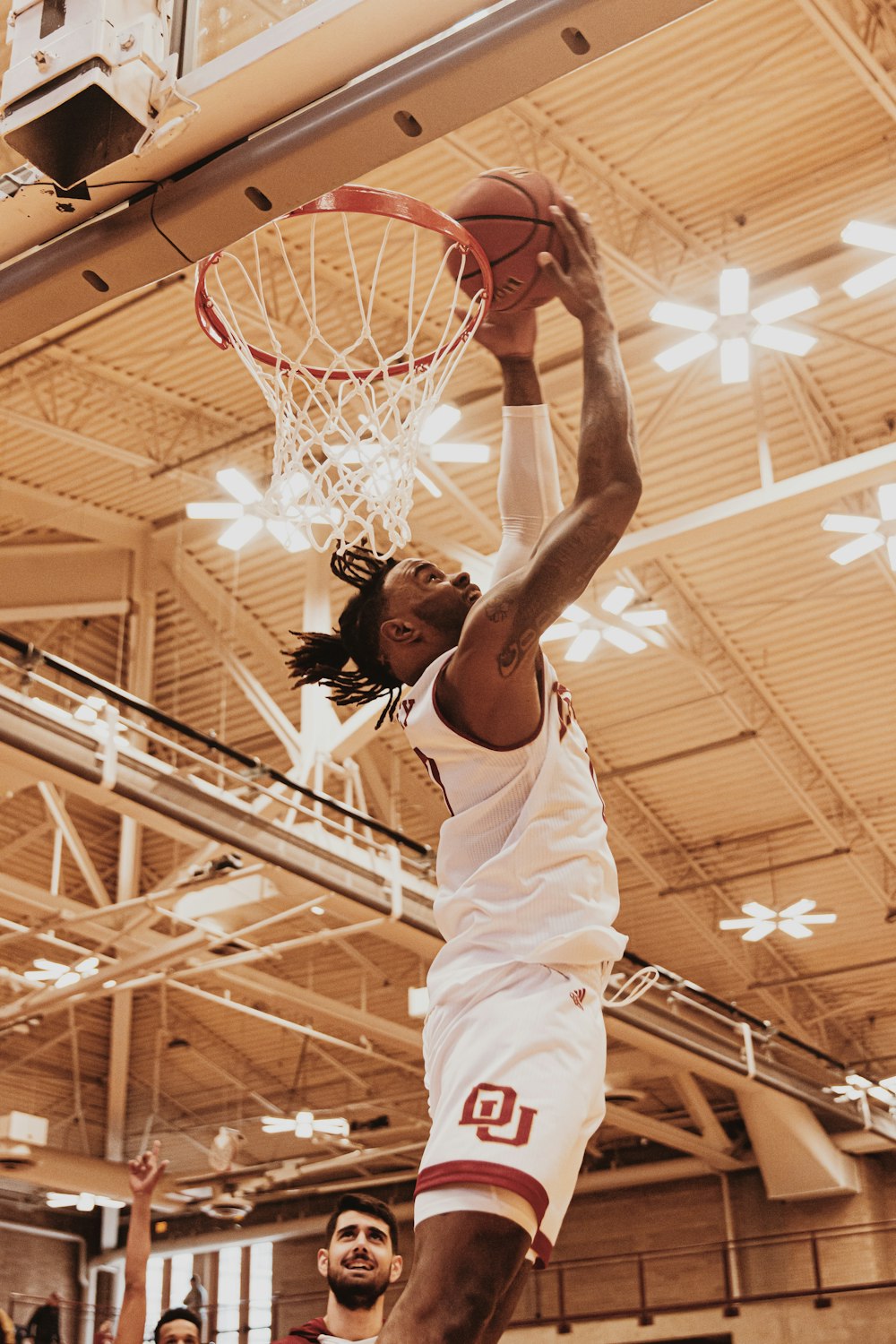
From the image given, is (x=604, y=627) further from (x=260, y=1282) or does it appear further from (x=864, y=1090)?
(x=260, y=1282)

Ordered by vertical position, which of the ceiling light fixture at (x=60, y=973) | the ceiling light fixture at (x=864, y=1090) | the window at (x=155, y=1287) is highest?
the ceiling light fixture at (x=60, y=973)

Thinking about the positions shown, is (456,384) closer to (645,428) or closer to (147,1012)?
(645,428)

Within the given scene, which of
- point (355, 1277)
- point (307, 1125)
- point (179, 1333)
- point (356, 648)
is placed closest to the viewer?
point (356, 648)

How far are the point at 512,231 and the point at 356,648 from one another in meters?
1.28

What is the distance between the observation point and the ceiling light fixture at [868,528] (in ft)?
35.8

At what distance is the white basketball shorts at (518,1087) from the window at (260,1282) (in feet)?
70.9

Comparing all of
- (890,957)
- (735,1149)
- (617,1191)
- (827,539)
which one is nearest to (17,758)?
(827,539)

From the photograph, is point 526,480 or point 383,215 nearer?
point 526,480

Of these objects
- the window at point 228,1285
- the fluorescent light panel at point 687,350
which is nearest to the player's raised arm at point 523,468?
the fluorescent light panel at point 687,350

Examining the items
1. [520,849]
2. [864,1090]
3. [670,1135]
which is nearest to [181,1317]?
[520,849]

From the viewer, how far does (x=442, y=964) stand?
2.70 m

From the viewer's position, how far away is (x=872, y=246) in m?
9.34

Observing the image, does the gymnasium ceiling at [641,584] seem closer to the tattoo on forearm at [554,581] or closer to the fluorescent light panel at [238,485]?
the fluorescent light panel at [238,485]

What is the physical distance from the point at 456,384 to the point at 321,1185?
14795 millimetres
